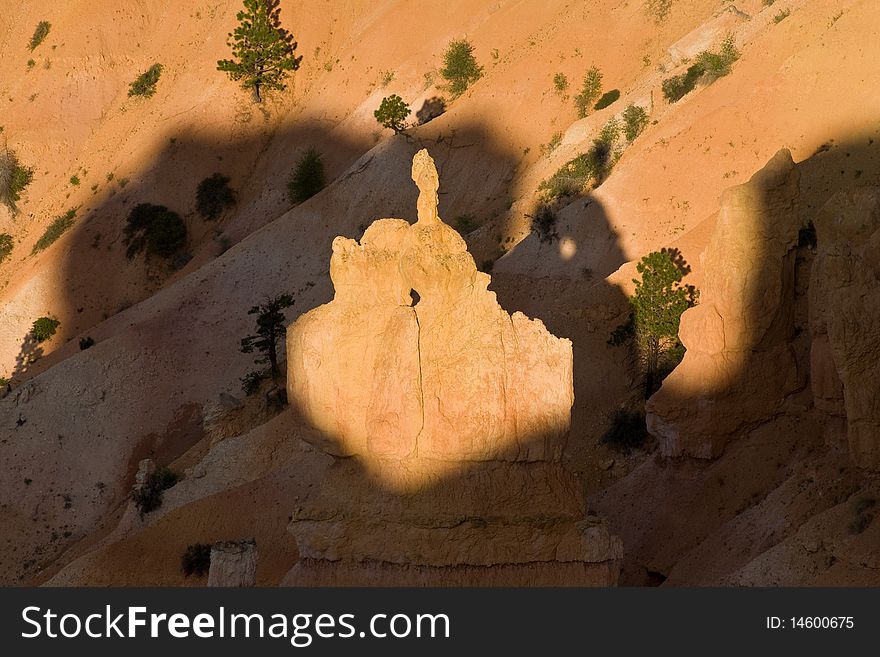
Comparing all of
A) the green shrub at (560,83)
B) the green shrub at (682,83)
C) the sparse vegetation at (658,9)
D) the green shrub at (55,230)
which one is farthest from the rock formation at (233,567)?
the green shrub at (55,230)

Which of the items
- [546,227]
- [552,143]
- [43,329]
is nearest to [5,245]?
[43,329]

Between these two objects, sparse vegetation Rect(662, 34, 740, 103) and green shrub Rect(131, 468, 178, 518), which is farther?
sparse vegetation Rect(662, 34, 740, 103)

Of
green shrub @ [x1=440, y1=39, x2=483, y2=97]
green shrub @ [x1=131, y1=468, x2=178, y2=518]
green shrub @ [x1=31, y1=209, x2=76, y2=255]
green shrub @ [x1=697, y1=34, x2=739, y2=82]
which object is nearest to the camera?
green shrub @ [x1=131, y1=468, x2=178, y2=518]

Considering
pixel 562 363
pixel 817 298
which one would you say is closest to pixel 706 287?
pixel 817 298

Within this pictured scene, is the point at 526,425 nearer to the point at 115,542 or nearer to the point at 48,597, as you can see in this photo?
the point at 48,597

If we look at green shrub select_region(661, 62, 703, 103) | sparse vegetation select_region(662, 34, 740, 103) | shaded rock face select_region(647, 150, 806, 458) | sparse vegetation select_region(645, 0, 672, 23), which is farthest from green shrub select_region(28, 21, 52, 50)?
shaded rock face select_region(647, 150, 806, 458)

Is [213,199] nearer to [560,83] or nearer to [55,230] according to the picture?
[55,230]

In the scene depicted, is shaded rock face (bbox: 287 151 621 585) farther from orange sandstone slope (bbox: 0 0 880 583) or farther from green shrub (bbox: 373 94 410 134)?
green shrub (bbox: 373 94 410 134)
